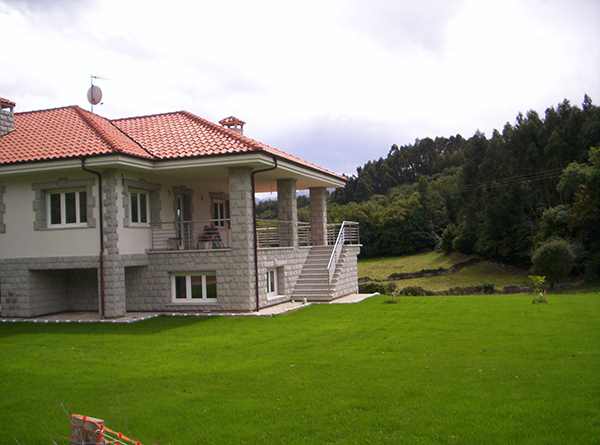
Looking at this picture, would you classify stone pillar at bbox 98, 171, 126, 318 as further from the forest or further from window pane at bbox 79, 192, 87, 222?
the forest

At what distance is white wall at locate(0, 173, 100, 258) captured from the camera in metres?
18.3

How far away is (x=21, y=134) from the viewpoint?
20859mm

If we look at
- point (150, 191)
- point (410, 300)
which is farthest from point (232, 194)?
point (410, 300)

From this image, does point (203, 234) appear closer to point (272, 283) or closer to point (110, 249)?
point (272, 283)

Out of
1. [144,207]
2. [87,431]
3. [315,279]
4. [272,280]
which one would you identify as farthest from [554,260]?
[87,431]

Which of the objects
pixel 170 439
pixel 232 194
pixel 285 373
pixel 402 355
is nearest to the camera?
pixel 170 439

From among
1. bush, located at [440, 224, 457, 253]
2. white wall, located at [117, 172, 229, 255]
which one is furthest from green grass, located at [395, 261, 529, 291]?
white wall, located at [117, 172, 229, 255]

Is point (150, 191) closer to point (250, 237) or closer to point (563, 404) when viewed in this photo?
point (250, 237)

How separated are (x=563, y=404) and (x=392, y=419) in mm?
2092

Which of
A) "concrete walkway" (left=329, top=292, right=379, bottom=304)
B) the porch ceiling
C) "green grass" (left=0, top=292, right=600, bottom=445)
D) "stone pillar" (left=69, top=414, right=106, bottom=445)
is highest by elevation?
the porch ceiling

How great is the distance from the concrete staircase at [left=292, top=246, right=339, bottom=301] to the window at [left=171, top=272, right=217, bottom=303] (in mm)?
3567

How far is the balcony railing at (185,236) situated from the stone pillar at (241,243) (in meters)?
0.85

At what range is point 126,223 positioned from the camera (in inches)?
727

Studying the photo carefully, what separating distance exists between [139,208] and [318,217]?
9.00 meters
